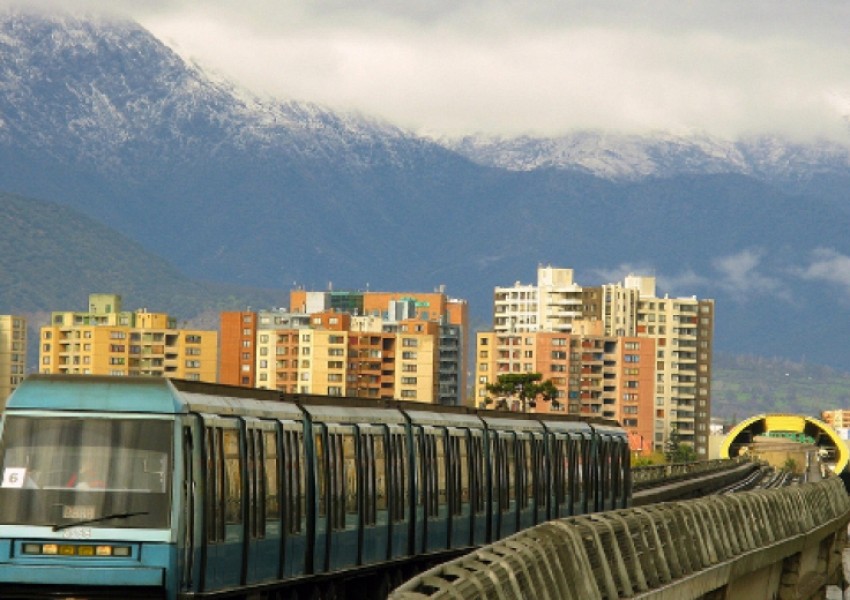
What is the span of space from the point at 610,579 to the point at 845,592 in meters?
44.2

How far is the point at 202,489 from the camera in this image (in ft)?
84.7

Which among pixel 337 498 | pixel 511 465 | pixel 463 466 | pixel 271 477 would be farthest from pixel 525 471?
pixel 271 477

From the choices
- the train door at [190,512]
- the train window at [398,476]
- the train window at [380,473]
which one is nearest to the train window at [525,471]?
the train window at [398,476]

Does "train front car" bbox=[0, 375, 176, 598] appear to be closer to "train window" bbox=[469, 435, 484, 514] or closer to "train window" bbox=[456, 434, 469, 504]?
"train window" bbox=[456, 434, 469, 504]

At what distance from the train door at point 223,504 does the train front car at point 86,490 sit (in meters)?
1.19

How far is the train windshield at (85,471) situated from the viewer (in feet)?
80.4

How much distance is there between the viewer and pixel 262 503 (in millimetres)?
29281

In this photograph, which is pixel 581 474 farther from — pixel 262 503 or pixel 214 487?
pixel 214 487

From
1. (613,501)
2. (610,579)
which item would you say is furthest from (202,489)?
(613,501)

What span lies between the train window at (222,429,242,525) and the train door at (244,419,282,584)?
0.42 metres

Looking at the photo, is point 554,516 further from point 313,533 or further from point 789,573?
point 313,533

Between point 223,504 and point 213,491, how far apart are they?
629mm

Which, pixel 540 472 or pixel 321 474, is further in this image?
pixel 540 472

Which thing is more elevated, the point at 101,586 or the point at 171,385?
the point at 171,385
